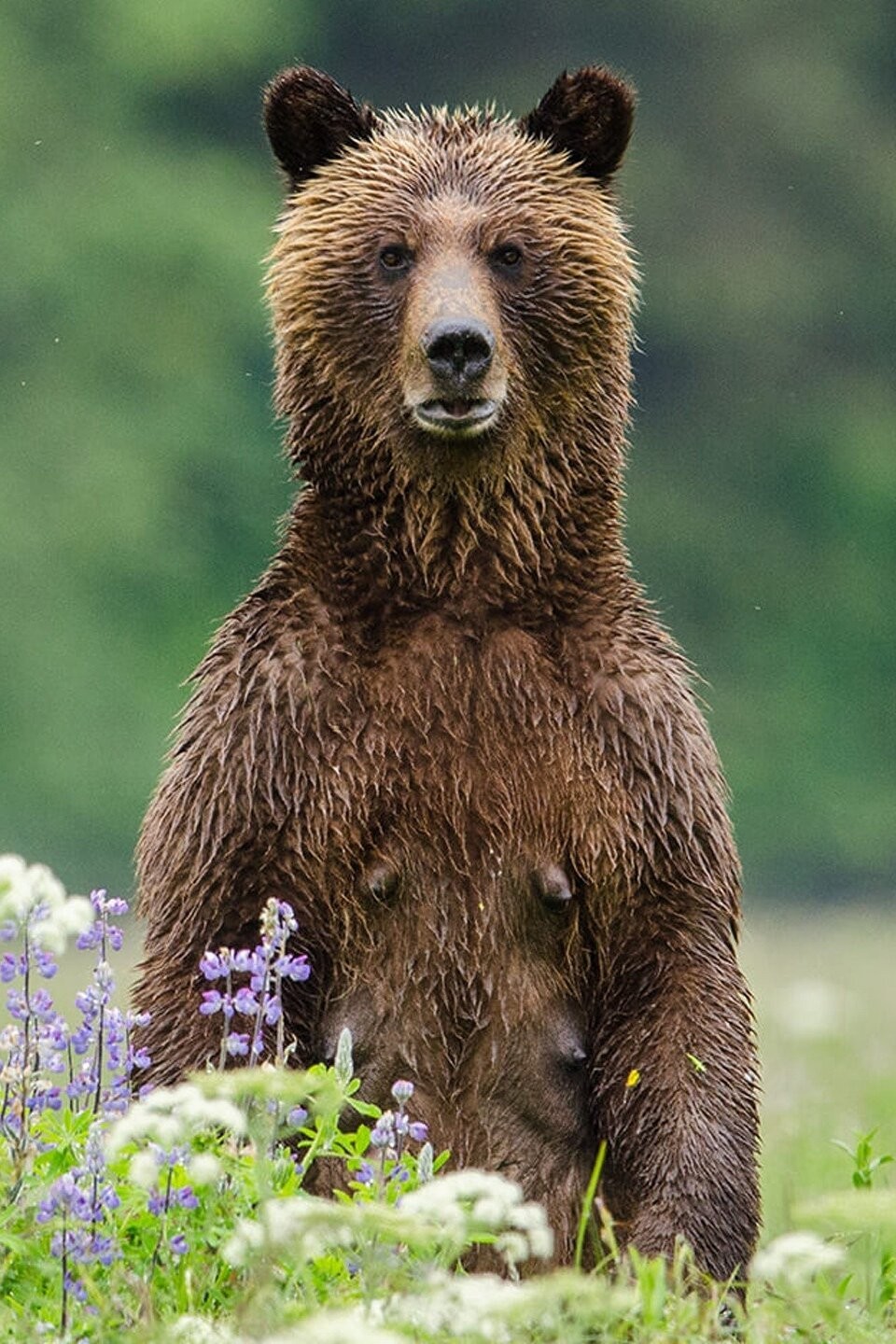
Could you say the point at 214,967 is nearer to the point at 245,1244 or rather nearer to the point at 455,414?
the point at 245,1244

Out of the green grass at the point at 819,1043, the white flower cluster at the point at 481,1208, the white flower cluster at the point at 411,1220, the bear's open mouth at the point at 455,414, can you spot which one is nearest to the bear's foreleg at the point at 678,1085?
the green grass at the point at 819,1043

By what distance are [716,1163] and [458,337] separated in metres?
1.44

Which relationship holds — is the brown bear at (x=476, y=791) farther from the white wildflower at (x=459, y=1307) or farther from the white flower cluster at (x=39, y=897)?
the white flower cluster at (x=39, y=897)

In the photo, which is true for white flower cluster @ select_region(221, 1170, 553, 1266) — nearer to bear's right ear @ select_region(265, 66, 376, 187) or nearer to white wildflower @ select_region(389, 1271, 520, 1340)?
white wildflower @ select_region(389, 1271, 520, 1340)

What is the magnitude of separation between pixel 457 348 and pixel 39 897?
5.76ft

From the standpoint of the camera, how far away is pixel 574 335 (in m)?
4.80

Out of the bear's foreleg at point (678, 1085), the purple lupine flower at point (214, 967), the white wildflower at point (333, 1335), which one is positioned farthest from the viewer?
the bear's foreleg at point (678, 1085)

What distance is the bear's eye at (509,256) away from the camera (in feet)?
15.9

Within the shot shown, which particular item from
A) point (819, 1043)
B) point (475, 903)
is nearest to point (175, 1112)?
point (475, 903)

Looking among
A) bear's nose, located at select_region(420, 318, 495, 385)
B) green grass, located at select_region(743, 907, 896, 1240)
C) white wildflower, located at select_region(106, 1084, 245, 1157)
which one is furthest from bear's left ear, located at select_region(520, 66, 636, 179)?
white wildflower, located at select_region(106, 1084, 245, 1157)

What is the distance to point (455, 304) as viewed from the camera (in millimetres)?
4605

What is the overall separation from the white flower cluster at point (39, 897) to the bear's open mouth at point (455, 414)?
174 cm

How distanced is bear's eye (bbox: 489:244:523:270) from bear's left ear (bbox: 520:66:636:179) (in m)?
0.31

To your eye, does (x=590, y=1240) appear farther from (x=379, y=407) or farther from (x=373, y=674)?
(x=379, y=407)
